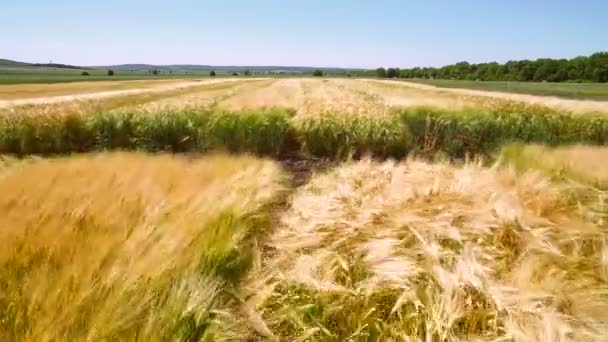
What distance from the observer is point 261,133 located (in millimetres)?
8547

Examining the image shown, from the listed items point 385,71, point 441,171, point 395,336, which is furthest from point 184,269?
point 385,71

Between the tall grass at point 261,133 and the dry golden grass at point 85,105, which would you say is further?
the dry golden grass at point 85,105

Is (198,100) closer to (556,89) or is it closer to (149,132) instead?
(149,132)

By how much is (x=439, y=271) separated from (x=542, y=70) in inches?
3246

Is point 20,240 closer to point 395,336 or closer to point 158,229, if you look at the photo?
point 158,229

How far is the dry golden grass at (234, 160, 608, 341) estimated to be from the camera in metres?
1.51

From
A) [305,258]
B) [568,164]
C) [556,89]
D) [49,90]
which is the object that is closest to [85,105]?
[568,164]

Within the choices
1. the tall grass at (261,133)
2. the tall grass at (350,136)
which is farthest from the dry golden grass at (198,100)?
the tall grass at (350,136)

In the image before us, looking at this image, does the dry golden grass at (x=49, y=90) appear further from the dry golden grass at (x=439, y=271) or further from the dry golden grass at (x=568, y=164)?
the dry golden grass at (x=439, y=271)

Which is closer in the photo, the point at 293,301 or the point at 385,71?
the point at 293,301

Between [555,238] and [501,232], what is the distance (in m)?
0.26

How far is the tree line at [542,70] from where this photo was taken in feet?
224

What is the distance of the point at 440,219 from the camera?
2100mm

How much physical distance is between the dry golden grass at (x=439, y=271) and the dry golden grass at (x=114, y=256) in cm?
24
